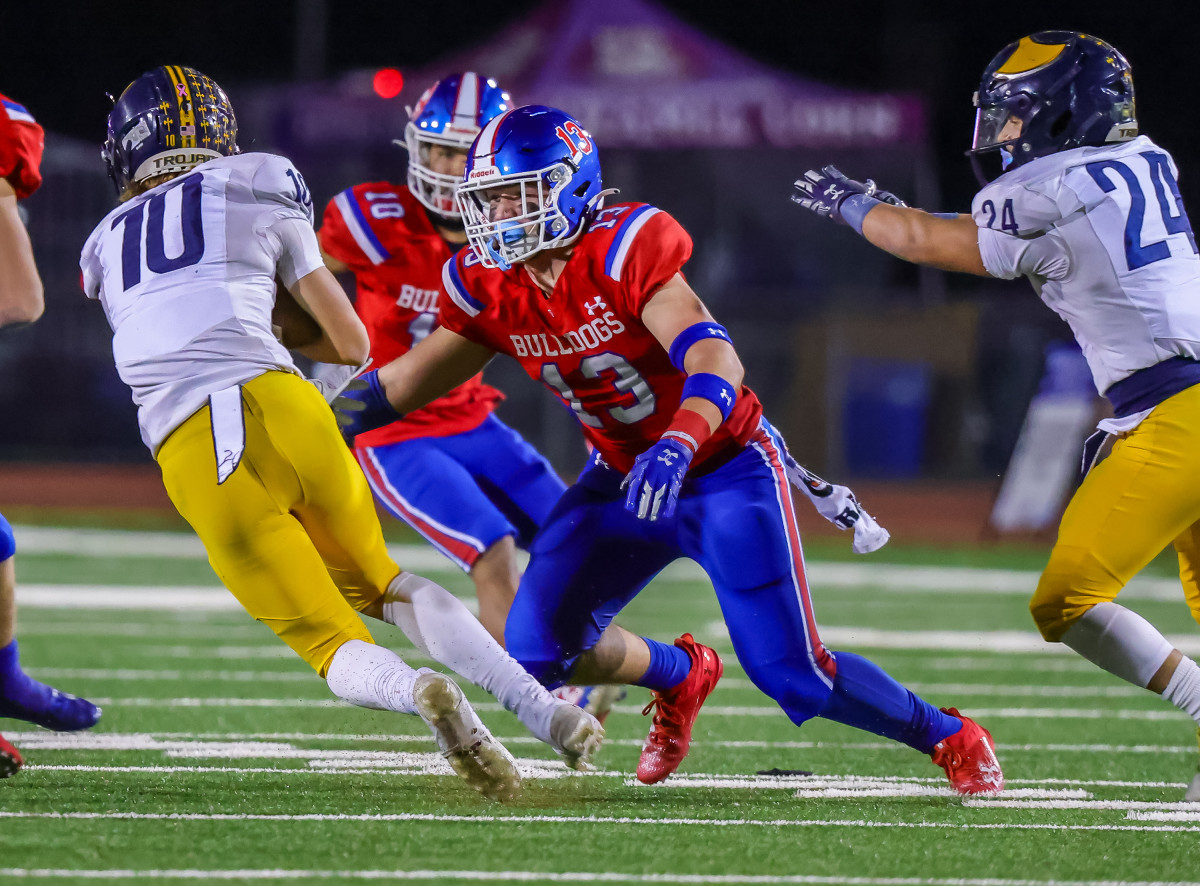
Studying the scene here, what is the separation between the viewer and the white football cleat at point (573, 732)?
3232mm

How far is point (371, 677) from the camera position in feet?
10.3

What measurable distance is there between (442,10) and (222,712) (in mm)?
17014

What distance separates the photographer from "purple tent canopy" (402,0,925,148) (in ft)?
44.8

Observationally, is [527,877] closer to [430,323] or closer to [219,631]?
[430,323]

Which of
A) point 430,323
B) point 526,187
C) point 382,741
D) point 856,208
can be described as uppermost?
point 526,187

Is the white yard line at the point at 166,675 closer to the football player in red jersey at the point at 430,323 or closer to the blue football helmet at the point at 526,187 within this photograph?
the football player in red jersey at the point at 430,323

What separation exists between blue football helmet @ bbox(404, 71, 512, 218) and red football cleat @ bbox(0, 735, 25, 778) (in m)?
2.09

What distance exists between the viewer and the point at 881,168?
14.1m

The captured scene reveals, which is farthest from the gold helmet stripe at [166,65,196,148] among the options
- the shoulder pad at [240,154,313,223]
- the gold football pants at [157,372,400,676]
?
the gold football pants at [157,372,400,676]

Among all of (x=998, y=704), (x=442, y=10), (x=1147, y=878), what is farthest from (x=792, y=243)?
(x=1147, y=878)

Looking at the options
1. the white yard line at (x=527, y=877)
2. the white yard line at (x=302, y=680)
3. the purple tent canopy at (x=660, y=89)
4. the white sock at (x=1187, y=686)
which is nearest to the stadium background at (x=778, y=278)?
the purple tent canopy at (x=660, y=89)

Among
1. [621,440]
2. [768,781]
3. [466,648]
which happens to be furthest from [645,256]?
[768,781]

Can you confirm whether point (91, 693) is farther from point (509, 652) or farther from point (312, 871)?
point (312, 871)

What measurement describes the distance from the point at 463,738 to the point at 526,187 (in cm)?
119
